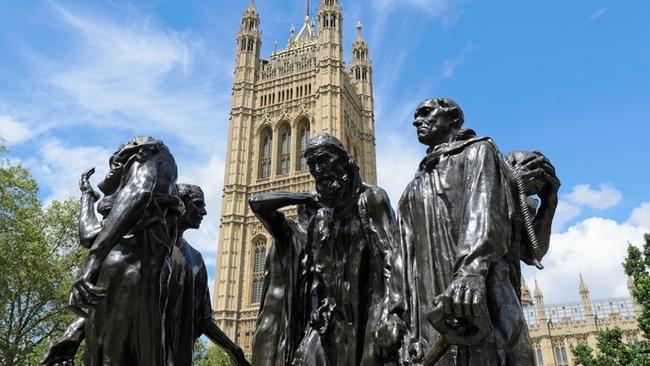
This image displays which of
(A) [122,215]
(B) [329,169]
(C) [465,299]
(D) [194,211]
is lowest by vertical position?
(C) [465,299]

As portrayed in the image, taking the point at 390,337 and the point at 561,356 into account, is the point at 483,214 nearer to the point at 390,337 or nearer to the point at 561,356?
the point at 390,337

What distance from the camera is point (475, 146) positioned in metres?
2.22

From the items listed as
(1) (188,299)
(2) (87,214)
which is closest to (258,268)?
(1) (188,299)

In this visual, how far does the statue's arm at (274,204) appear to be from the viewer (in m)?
3.19

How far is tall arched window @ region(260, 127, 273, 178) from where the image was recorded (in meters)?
44.0

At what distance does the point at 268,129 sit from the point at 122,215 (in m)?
42.8

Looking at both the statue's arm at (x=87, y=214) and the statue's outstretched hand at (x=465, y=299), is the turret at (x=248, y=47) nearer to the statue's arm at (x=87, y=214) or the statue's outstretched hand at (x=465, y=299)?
the statue's arm at (x=87, y=214)

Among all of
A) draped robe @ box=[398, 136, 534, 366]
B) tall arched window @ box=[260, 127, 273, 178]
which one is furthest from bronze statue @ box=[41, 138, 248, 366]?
tall arched window @ box=[260, 127, 273, 178]

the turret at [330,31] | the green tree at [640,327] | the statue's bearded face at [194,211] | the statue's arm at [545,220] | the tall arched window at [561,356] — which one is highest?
the turret at [330,31]

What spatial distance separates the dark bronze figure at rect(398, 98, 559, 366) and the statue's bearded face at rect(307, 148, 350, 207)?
61 cm

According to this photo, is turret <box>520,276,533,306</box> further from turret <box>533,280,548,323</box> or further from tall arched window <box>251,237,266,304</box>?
tall arched window <box>251,237,266,304</box>

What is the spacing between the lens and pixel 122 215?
104 inches

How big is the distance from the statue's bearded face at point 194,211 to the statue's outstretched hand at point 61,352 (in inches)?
42.3

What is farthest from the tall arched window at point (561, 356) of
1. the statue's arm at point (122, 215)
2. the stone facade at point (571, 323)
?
the statue's arm at point (122, 215)
